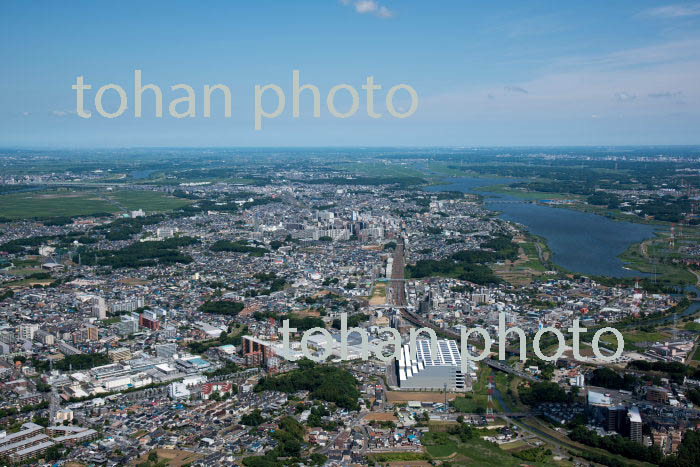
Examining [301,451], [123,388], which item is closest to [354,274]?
[123,388]

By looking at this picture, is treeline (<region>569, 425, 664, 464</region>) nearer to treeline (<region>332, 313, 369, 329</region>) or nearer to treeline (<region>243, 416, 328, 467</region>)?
treeline (<region>243, 416, 328, 467</region>)

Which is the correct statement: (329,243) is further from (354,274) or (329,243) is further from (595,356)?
(595,356)

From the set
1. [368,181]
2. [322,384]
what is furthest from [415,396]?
[368,181]

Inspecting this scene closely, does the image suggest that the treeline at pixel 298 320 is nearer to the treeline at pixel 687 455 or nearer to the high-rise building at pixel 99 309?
the high-rise building at pixel 99 309

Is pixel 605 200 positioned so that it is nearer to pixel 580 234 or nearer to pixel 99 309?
pixel 580 234

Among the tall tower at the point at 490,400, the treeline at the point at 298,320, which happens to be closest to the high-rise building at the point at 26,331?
the treeline at the point at 298,320

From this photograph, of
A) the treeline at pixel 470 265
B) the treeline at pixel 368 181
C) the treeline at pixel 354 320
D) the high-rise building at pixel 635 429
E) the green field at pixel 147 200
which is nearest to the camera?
the high-rise building at pixel 635 429

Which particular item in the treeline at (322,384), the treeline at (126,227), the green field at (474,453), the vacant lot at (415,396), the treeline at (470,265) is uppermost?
the treeline at (126,227)
